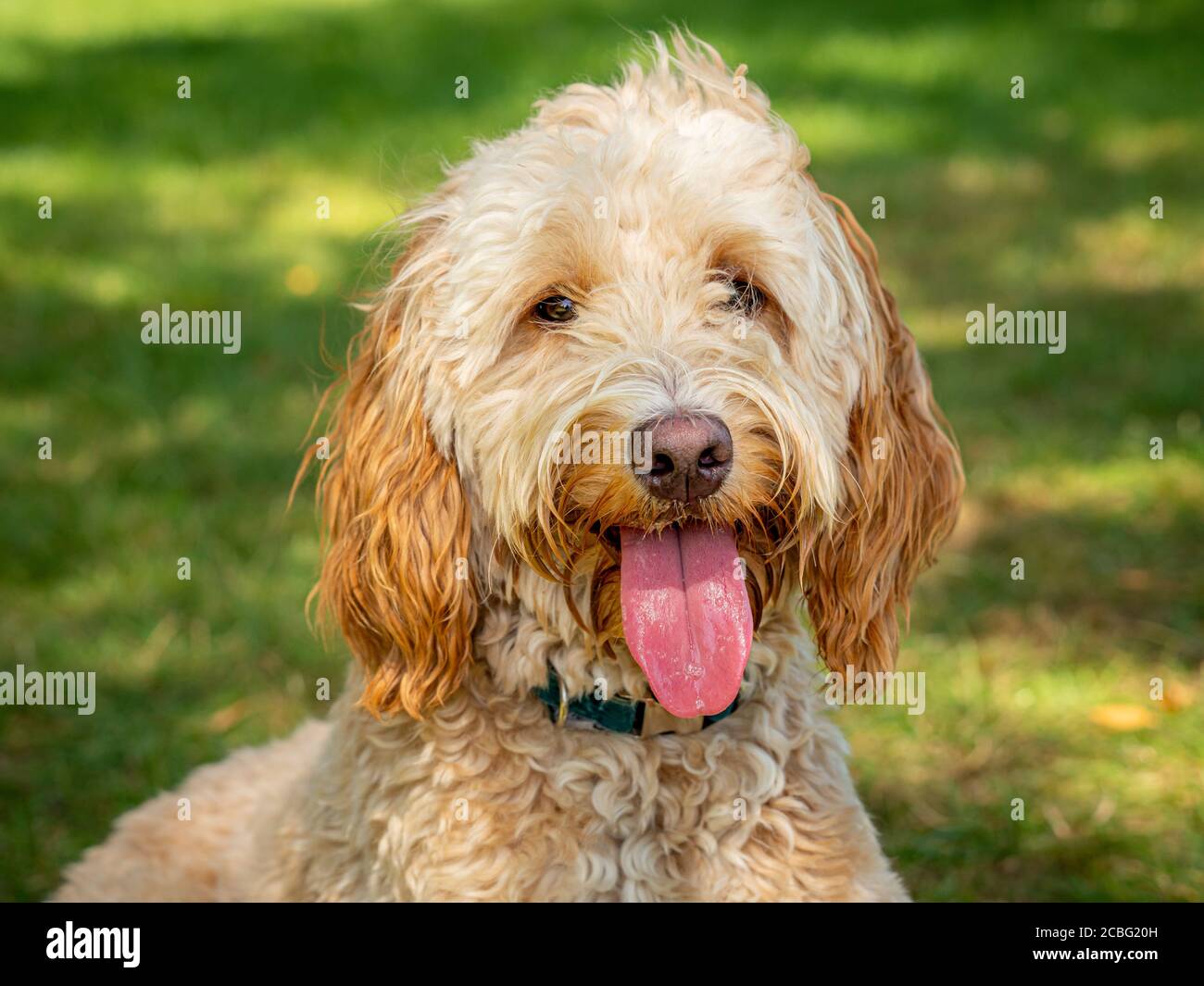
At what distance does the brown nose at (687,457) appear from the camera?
8.25ft

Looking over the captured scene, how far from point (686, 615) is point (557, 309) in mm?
631

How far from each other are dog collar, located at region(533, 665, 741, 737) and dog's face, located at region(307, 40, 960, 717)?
138 millimetres

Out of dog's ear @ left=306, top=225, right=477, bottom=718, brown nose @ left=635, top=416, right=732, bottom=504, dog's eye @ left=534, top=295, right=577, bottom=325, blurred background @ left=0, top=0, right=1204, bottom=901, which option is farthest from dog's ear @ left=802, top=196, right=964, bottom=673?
blurred background @ left=0, top=0, right=1204, bottom=901

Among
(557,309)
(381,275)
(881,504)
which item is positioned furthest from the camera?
(381,275)

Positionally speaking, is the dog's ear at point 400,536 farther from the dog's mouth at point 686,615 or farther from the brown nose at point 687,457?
the brown nose at point 687,457

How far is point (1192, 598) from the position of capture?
5.04 meters

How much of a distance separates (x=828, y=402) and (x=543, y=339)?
1.85 feet

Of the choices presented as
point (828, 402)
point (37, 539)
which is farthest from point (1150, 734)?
point (37, 539)

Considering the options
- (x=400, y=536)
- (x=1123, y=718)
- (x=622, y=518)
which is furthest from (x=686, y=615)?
(x=1123, y=718)

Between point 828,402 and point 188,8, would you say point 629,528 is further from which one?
point 188,8

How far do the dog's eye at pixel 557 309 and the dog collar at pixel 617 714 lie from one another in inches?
26.5

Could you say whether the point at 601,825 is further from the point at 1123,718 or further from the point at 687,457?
the point at 1123,718

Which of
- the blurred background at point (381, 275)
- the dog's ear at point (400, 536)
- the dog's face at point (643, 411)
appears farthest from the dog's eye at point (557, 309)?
the blurred background at point (381, 275)

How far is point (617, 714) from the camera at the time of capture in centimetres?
288
